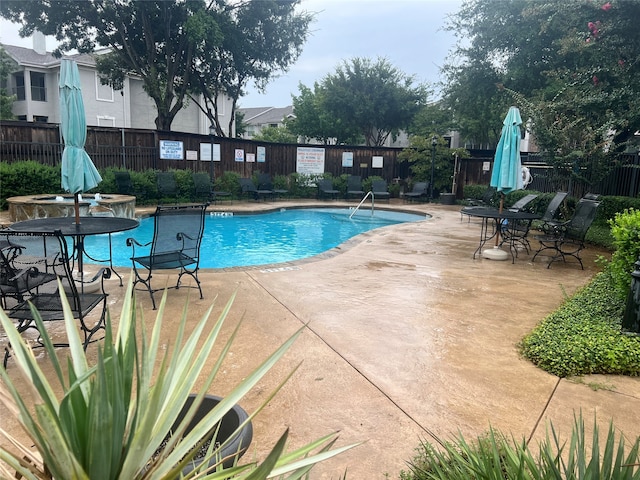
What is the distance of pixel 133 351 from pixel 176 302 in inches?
143

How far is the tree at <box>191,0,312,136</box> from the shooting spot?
17.5 metres

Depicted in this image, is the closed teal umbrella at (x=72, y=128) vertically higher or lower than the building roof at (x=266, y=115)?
lower

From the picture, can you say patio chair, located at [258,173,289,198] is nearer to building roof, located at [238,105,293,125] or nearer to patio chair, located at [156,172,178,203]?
patio chair, located at [156,172,178,203]

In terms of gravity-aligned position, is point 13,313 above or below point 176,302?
above

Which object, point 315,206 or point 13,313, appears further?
point 315,206

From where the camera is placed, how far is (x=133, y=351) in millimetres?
1201

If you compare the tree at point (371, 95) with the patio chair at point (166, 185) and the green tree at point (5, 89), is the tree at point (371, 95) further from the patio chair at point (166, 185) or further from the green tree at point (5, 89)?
the green tree at point (5, 89)

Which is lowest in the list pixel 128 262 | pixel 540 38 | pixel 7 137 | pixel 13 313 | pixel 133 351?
pixel 128 262

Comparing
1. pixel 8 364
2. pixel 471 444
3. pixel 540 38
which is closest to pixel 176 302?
pixel 8 364

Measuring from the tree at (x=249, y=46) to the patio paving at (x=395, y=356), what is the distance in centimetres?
1371

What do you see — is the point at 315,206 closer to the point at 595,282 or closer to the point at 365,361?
the point at 595,282

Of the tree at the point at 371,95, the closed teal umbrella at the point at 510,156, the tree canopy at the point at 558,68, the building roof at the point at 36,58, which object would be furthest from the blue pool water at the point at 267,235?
the building roof at the point at 36,58

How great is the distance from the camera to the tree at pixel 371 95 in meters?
24.7

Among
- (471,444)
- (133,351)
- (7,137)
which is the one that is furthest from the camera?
(7,137)
